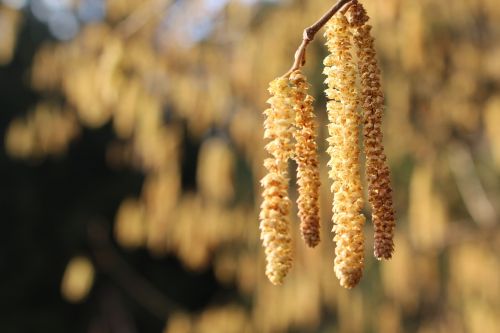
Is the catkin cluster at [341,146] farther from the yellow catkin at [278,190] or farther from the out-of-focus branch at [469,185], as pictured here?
the out-of-focus branch at [469,185]

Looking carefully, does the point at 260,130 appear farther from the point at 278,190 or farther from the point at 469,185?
the point at 278,190

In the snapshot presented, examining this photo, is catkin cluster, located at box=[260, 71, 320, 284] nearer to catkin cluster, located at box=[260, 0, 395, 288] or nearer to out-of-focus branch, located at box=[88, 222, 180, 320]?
catkin cluster, located at box=[260, 0, 395, 288]

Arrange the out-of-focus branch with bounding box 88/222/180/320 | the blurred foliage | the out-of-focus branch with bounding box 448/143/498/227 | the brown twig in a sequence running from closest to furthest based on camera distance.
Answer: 1. the brown twig
2. the blurred foliage
3. the out-of-focus branch with bounding box 448/143/498/227
4. the out-of-focus branch with bounding box 88/222/180/320

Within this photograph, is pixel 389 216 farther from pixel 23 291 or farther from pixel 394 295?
pixel 23 291

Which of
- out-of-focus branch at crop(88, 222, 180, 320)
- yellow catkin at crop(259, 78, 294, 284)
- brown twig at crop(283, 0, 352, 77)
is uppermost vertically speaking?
brown twig at crop(283, 0, 352, 77)

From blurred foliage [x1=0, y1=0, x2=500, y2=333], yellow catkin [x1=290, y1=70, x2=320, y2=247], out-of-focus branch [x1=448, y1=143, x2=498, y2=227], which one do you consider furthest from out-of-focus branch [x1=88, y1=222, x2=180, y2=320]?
yellow catkin [x1=290, y1=70, x2=320, y2=247]

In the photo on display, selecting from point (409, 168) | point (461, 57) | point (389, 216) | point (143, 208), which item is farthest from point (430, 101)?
point (389, 216)

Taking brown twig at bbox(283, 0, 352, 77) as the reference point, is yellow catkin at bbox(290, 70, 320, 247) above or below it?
below

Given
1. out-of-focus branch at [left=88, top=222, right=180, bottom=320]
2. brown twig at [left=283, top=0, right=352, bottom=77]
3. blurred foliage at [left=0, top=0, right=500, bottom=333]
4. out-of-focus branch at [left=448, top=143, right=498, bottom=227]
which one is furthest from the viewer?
out-of-focus branch at [left=88, top=222, right=180, bottom=320]
